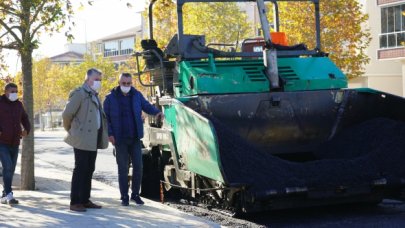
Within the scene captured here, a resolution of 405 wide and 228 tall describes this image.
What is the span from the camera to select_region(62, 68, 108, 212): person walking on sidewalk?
8.16 meters

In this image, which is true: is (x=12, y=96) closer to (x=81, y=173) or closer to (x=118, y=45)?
(x=81, y=173)

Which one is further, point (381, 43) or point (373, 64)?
point (373, 64)

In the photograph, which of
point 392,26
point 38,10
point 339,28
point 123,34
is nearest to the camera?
point 38,10

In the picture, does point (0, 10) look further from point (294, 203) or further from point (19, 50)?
point (294, 203)

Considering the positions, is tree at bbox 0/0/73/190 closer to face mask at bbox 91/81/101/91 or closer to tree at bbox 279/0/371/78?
face mask at bbox 91/81/101/91

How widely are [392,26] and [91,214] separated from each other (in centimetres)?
2833

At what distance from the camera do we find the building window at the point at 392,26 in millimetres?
33000

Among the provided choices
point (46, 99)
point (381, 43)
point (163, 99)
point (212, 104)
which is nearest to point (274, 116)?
point (212, 104)

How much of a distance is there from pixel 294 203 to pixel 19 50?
18.1 ft

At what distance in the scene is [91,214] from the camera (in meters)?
7.87

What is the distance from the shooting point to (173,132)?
26.9 ft

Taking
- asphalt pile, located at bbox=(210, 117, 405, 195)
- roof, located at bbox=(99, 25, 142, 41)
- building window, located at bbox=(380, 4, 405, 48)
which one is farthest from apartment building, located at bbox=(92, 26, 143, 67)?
asphalt pile, located at bbox=(210, 117, 405, 195)

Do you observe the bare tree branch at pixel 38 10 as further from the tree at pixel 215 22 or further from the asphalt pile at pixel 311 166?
the tree at pixel 215 22

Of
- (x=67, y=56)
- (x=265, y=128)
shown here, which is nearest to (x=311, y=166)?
(x=265, y=128)
